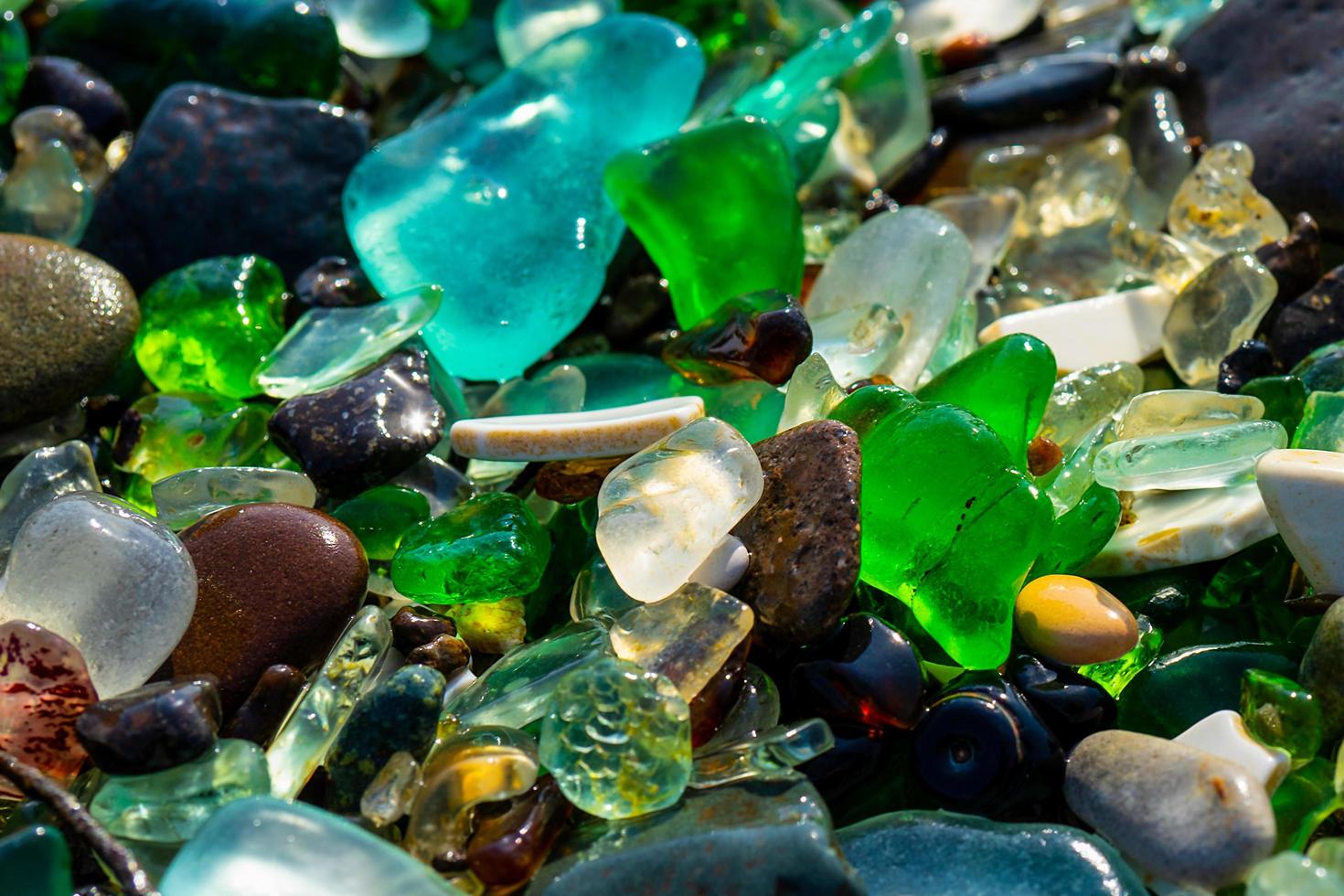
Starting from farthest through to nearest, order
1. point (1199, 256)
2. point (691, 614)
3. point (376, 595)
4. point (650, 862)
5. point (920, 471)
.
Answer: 1. point (1199, 256)
2. point (376, 595)
3. point (920, 471)
4. point (691, 614)
5. point (650, 862)

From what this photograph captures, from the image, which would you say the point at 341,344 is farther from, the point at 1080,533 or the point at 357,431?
the point at 1080,533

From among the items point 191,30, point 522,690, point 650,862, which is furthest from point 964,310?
point 191,30

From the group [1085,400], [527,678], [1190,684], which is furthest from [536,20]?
[1190,684]

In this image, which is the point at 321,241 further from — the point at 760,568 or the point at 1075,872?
the point at 1075,872

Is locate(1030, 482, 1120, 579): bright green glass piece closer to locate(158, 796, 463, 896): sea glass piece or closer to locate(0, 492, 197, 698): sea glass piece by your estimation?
locate(158, 796, 463, 896): sea glass piece

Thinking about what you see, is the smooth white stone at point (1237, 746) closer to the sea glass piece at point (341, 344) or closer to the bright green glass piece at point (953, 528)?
the bright green glass piece at point (953, 528)

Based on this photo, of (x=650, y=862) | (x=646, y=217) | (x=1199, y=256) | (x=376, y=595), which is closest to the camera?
(x=650, y=862)

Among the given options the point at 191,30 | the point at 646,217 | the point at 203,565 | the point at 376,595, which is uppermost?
the point at 191,30

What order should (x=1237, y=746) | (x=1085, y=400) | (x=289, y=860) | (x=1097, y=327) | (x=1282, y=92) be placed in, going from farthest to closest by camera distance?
(x=1282, y=92) → (x=1097, y=327) → (x=1085, y=400) → (x=1237, y=746) → (x=289, y=860)
